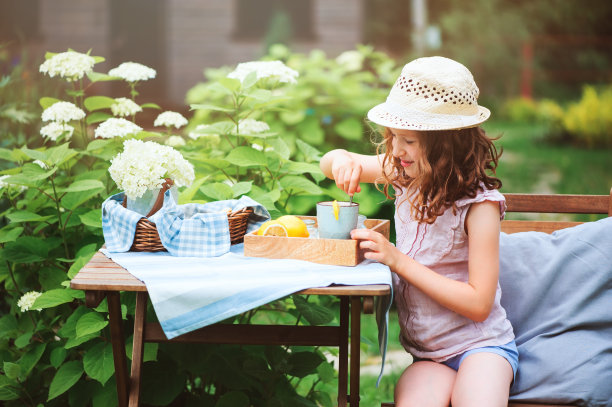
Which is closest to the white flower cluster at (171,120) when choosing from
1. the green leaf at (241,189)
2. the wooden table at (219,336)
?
the green leaf at (241,189)

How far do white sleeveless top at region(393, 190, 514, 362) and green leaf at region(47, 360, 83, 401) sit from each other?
1041 mm

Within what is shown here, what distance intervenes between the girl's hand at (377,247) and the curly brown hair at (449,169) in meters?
0.17

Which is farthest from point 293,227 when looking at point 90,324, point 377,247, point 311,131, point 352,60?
point 352,60

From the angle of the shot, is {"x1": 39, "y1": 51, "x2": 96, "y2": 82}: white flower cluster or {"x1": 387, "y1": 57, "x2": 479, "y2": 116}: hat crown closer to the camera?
{"x1": 387, "y1": 57, "x2": 479, "y2": 116}: hat crown

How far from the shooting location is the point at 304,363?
2.40 m

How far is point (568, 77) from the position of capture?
16.8 m

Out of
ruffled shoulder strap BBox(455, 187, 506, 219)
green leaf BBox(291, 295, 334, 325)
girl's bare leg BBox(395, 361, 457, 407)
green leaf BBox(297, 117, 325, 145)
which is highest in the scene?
ruffled shoulder strap BBox(455, 187, 506, 219)

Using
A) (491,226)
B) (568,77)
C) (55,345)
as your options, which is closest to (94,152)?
(55,345)

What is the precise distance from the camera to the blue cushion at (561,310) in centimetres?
199

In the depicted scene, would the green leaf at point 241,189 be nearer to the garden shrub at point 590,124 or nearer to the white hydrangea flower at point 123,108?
the white hydrangea flower at point 123,108

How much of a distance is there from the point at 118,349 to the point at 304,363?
2.11ft

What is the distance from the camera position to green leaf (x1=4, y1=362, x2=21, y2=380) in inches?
92.9

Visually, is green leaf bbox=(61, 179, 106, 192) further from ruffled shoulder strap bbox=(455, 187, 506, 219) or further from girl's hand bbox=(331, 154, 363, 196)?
ruffled shoulder strap bbox=(455, 187, 506, 219)

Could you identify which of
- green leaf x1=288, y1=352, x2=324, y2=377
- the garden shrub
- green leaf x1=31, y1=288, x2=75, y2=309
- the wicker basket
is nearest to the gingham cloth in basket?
the wicker basket
